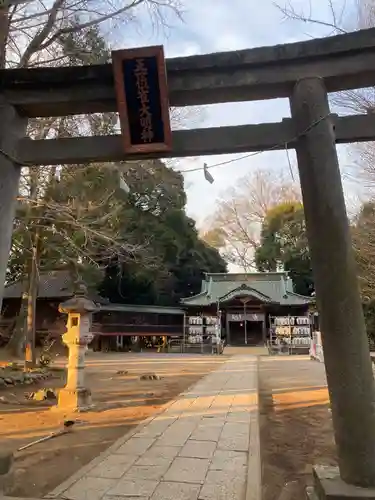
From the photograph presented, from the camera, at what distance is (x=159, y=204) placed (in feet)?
110

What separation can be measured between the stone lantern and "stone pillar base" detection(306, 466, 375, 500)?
5.36m

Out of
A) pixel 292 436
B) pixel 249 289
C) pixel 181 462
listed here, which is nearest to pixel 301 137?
pixel 181 462

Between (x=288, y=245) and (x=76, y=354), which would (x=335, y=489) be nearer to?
(x=76, y=354)

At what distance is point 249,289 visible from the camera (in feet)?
99.6

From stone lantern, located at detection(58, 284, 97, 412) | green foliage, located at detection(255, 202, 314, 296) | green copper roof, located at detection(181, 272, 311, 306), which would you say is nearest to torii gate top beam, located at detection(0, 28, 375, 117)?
stone lantern, located at detection(58, 284, 97, 412)

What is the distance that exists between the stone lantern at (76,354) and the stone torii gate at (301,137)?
438 cm

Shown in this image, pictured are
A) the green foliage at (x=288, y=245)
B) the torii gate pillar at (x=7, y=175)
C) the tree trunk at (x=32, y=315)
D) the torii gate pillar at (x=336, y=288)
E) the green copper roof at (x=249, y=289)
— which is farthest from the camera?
the green foliage at (x=288, y=245)

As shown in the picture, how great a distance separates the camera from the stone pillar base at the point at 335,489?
8.64 feet

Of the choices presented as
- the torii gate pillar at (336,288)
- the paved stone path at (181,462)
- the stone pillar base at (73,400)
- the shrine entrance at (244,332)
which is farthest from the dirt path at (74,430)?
the shrine entrance at (244,332)

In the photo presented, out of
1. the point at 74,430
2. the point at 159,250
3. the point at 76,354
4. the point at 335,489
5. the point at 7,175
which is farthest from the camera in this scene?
the point at 159,250

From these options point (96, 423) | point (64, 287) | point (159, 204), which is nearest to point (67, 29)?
point (96, 423)

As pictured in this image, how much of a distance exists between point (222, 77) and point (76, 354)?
608cm

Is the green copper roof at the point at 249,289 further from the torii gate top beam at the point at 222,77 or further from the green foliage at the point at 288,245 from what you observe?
the torii gate top beam at the point at 222,77

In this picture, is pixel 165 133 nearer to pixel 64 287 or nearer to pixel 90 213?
pixel 90 213
